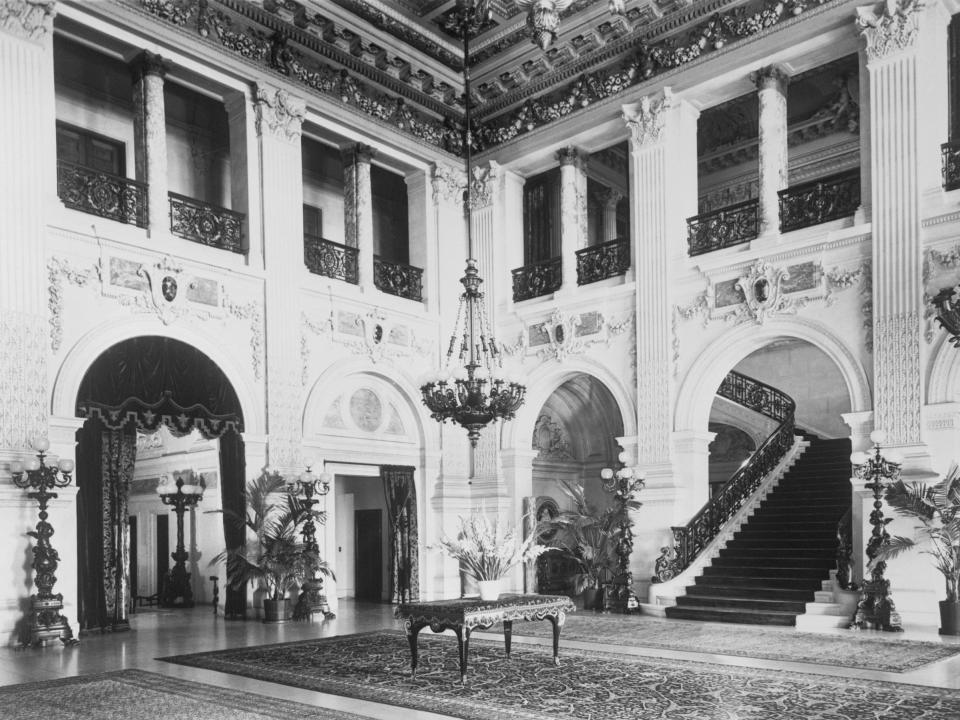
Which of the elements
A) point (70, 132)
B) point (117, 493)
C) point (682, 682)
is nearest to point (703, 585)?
point (682, 682)

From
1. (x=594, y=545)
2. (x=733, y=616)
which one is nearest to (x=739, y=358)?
(x=594, y=545)

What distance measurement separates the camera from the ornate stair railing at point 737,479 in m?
11.9

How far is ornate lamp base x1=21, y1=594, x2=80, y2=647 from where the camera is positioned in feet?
30.1

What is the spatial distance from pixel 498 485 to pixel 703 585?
3447 mm

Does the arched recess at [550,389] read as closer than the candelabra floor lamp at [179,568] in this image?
Yes

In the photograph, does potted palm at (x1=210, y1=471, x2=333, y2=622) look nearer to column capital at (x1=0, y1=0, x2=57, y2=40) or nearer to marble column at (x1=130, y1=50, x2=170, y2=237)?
marble column at (x1=130, y1=50, x2=170, y2=237)

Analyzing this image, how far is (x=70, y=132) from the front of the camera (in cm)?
1166

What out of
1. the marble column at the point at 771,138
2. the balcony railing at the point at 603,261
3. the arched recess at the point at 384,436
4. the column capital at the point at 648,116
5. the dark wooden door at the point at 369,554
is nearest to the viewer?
the marble column at the point at 771,138

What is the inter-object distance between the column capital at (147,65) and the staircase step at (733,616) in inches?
340

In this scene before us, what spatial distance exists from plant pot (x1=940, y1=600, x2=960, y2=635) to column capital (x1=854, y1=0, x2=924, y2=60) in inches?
228

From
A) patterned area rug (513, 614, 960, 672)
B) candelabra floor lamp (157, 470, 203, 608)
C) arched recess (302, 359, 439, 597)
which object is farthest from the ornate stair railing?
candelabra floor lamp (157, 470, 203, 608)

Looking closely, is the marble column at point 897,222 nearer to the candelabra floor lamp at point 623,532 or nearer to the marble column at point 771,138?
the marble column at point 771,138

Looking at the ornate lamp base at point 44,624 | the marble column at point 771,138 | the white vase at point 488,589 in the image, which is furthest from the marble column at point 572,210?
the ornate lamp base at point 44,624

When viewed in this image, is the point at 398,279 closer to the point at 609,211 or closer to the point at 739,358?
the point at 609,211
